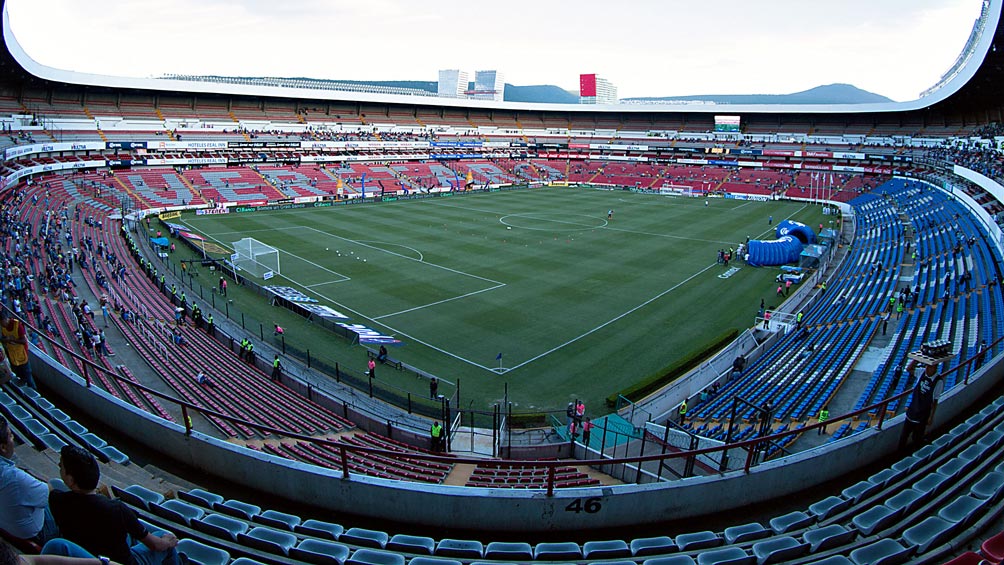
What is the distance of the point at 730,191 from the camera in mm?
77438

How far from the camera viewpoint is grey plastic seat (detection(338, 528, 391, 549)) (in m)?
5.68

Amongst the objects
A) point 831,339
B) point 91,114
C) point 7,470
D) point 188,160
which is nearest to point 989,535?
point 7,470

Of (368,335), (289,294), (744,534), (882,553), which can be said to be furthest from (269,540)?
(289,294)

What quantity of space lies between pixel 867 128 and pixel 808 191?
21429mm

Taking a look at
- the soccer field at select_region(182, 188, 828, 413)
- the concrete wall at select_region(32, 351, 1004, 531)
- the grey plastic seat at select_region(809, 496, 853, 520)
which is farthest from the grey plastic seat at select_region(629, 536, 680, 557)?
the soccer field at select_region(182, 188, 828, 413)

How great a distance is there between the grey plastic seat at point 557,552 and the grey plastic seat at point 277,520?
2.48m

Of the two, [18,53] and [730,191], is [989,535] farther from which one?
[730,191]

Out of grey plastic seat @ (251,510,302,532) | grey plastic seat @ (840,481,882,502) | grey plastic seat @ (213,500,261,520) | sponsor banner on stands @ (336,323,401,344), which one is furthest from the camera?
sponsor banner on stands @ (336,323,401,344)

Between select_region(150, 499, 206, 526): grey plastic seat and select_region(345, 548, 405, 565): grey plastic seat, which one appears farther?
select_region(150, 499, 206, 526): grey plastic seat

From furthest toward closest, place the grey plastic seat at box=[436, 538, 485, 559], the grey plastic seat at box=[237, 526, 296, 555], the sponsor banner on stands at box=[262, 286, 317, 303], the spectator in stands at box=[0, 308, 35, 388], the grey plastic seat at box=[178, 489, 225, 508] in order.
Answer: the sponsor banner on stands at box=[262, 286, 317, 303]
the spectator in stands at box=[0, 308, 35, 388]
the grey plastic seat at box=[178, 489, 225, 508]
the grey plastic seat at box=[436, 538, 485, 559]
the grey plastic seat at box=[237, 526, 296, 555]

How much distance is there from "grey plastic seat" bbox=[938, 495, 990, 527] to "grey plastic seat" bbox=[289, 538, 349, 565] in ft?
20.0

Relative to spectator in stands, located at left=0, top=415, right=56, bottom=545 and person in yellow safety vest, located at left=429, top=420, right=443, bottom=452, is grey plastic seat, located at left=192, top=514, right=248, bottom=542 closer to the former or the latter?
spectator in stands, located at left=0, top=415, right=56, bottom=545

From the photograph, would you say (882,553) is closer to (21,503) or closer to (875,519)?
(875,519)

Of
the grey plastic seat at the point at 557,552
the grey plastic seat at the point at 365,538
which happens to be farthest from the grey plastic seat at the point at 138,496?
the grey plastic seat at the point at 557,552
